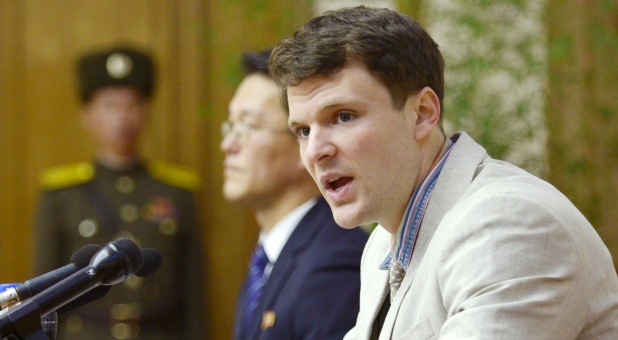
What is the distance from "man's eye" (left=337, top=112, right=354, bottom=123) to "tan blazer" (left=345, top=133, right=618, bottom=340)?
0.67ft

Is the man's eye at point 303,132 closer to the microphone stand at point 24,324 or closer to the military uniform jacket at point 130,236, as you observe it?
the microphone stand at point 24,324

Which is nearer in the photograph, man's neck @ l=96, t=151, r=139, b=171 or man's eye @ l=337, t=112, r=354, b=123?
man's eye @ l=337, t=112, r=354, b=123

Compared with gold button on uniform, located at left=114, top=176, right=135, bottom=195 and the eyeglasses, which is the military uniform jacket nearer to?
gold button on uniform, located at left=114, top=176, right=135, bottom=195

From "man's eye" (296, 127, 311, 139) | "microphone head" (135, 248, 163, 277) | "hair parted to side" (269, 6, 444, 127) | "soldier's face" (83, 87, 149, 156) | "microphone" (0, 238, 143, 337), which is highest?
"hair parted to side" (269, 6, 444, 127)

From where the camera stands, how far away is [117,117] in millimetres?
4164

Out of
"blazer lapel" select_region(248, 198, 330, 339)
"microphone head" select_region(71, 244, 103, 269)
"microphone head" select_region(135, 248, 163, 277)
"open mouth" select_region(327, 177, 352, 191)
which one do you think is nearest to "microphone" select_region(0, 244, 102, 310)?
"microphone head" select_region(71, 244, 103, 269)

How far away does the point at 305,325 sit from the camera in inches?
86.0

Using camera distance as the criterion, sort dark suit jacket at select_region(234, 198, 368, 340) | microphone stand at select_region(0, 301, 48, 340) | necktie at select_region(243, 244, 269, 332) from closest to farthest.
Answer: microphone stand at select_region(0, 301, 48, 340) < dark suit jacket at select_region(234, 198, 368, 340) < necktie at select_region(243, 244, 269, 332)

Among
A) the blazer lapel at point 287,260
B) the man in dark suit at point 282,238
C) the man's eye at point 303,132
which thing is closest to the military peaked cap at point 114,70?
the man in dark suit at point 282,238

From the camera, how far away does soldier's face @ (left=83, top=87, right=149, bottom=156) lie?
13.6 ft

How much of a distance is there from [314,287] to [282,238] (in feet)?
1.35

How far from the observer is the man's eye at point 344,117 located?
1645mm

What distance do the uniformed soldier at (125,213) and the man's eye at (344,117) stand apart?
2.56m

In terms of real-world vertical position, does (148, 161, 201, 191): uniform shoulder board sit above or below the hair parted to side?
below
